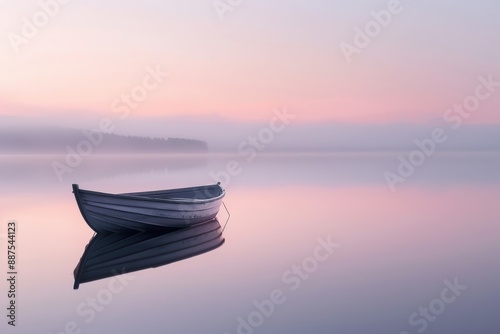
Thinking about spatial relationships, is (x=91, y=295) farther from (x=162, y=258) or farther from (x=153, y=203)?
(x=153, y=203)

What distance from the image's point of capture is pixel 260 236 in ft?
71.8

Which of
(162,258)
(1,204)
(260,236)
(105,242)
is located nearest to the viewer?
(162,258)

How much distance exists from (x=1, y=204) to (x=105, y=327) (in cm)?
2458

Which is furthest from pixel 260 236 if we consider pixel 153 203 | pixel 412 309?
pixel 412 309

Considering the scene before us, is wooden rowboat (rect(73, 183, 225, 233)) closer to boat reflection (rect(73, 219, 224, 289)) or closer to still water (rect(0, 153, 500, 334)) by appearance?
boat reflection (rect(73, 219, 224, 289))

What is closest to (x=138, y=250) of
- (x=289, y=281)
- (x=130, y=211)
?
(x=130, y=211)

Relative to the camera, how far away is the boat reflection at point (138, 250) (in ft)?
52.0

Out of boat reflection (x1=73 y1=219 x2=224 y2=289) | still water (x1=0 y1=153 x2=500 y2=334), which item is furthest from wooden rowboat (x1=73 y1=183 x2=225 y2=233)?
still water (x1=0 y1=153 x2=500 y2=334)

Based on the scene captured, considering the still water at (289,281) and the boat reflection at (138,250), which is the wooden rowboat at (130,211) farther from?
the still water at (289,281)

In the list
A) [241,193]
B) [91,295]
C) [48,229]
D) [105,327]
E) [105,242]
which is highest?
[241,193]

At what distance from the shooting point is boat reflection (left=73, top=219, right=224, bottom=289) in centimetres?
1584

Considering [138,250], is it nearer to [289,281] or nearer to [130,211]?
[130,211]

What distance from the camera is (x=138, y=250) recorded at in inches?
702

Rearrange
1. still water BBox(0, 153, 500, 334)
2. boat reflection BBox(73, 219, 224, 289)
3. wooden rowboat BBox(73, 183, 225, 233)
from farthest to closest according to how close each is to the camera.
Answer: wooden rowboat BBox(73, 183, 225, 233)
boat reflection BBox(73, 219, 224, 289)
still water BBox(0, 153, 500, 334)
